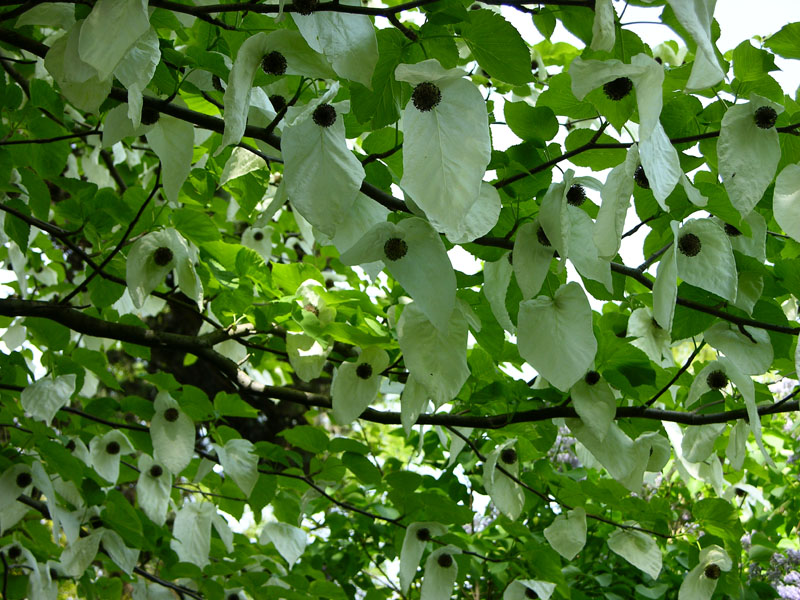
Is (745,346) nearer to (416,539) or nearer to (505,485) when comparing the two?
(505,485)

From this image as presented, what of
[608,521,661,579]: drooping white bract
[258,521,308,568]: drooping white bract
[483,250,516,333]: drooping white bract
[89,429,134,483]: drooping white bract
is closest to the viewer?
[483,250,516,333]: drooping white bract

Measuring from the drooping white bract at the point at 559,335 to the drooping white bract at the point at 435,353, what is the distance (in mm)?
76

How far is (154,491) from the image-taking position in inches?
76.6

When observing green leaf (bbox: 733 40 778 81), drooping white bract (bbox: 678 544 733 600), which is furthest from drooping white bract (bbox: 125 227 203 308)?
drooping white bract (bbox: 678 544 733 600)

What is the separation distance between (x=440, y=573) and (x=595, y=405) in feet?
2.30

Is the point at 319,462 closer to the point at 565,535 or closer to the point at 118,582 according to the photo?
the point at 565,535

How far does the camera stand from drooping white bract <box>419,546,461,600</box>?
5.74 ft

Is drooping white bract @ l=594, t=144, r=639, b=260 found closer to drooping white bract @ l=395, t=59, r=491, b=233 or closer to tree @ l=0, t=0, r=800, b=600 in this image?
tree @ l=0, t=0, r=800, b=600

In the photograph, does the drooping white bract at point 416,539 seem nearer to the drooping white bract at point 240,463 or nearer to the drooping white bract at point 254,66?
the drooping white bract at point 240,463

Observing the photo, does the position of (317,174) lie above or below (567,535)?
above

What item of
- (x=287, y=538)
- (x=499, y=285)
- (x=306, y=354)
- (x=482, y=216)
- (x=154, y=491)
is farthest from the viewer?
(x=287, y=538)

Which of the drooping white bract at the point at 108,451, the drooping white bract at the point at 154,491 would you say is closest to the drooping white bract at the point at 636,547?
the drooping white bract at the point at 154,491

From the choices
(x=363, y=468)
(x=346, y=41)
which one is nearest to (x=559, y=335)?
(x=346, y=41)

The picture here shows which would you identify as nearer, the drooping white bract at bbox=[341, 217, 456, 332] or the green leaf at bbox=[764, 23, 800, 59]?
the drooping white bract at bbox=[341, 217, 456, 332]
